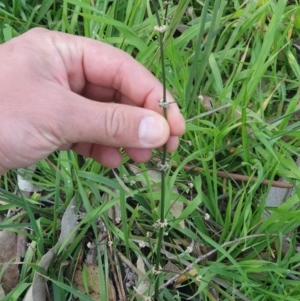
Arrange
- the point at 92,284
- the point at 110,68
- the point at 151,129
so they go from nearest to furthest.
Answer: the point at 151,129, the point at 110,68, the point at 92,284

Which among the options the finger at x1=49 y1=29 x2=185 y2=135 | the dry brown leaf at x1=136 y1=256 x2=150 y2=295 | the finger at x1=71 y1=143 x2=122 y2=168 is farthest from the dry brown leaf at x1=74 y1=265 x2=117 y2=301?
the finger at x1=49 y1=29 x2=185 y2=135

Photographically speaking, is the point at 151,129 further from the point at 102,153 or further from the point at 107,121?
the point at 102,153

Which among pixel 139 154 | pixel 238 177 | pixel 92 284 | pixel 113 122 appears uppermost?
pixel 113 122

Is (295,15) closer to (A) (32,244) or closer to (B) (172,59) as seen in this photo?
(B) (172,59)

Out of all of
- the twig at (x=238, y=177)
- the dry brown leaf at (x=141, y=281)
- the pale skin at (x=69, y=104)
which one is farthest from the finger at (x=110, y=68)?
the dry brown leaf at (x=141, y=281)

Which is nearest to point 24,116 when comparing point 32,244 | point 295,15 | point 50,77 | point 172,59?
point 50,77

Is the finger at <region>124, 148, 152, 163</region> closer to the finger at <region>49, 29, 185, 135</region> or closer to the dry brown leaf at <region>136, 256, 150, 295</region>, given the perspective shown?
the finger at <region>49, 29, 185, 135</region>

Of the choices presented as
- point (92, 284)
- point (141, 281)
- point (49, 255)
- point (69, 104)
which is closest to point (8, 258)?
point (49, 255)
